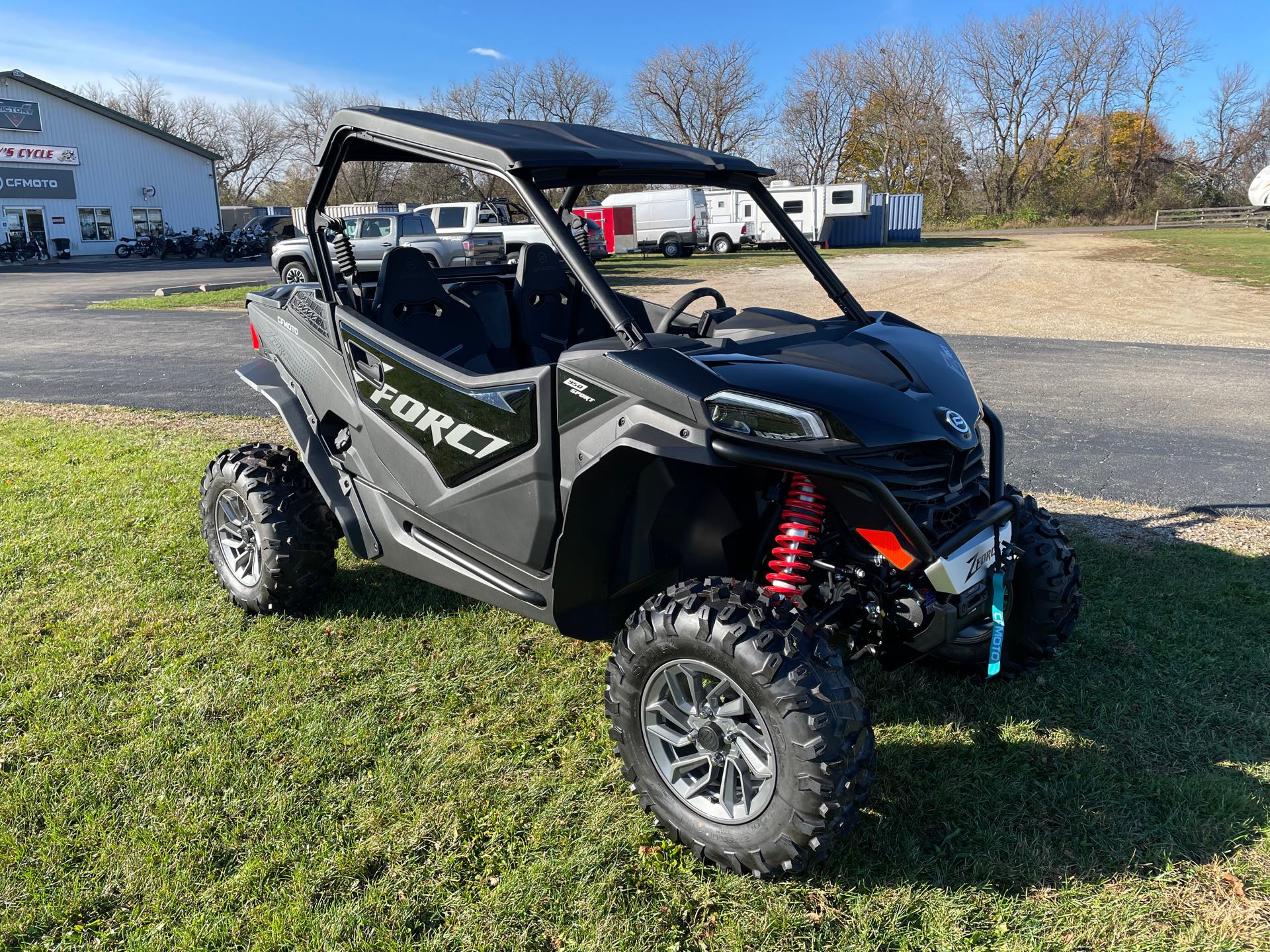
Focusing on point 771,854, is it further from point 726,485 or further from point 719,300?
point 719,300

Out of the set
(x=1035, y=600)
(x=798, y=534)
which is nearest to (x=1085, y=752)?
(x=1035, y=600)

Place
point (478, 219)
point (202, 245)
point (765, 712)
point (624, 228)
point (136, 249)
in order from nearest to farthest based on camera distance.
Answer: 1. point (765, 712)
2. point (478, 219)
3. point (624, 228)
4. point (202, 245)
5. point (136, 249)

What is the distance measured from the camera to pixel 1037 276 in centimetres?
2341

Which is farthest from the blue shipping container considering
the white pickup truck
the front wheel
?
the front wheel

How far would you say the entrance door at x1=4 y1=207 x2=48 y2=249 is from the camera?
37.3 m

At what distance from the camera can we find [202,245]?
38156mm

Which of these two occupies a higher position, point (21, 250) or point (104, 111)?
point (104, 111)

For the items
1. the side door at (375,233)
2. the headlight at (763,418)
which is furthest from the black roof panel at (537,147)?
the side door at (375,233)

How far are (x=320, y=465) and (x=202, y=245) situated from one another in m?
39.6

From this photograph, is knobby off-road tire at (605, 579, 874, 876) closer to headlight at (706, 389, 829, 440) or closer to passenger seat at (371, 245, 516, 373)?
headlight at (706, 389, 829, 440)

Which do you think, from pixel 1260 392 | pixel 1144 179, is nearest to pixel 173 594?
pixel 1260 392

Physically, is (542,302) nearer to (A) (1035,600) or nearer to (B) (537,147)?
(B) (537,147)

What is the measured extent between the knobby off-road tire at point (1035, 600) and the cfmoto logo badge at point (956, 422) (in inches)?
27.7

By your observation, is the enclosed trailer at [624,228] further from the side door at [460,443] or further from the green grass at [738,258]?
the side door at [460,443]
